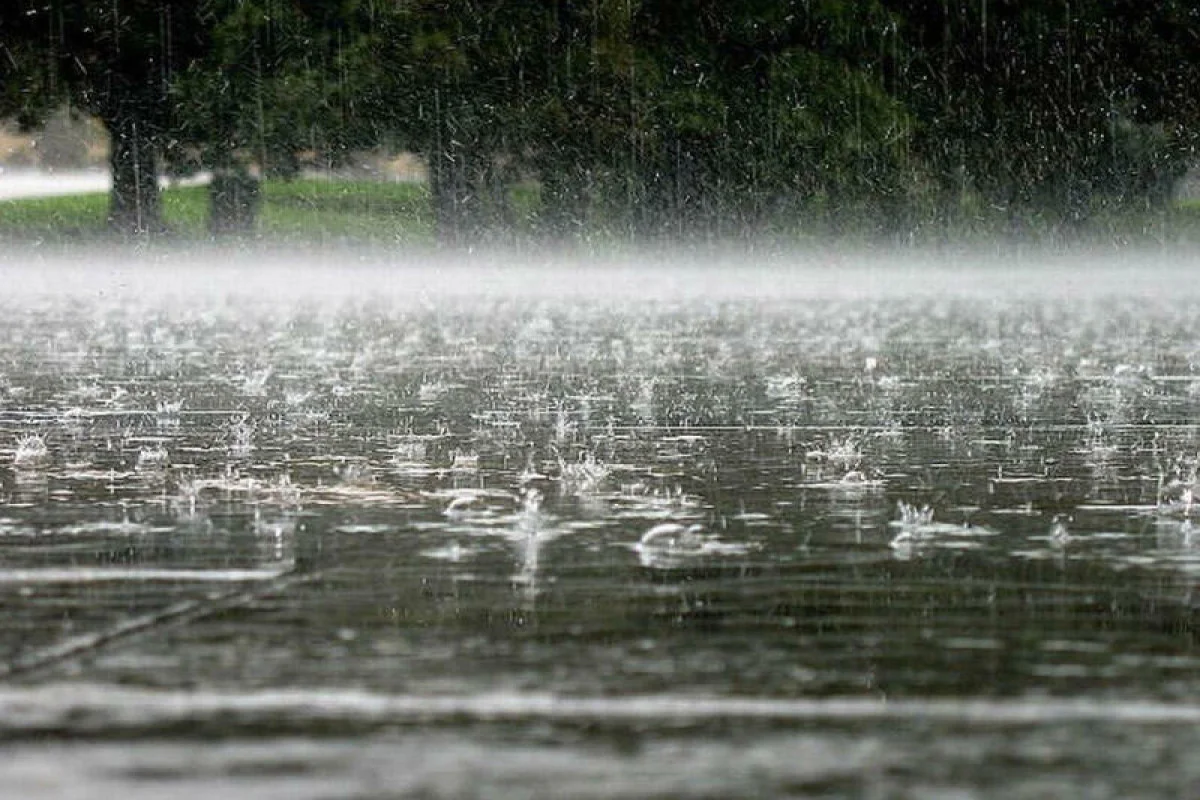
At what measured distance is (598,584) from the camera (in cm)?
688

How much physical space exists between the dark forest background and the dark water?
129 ft

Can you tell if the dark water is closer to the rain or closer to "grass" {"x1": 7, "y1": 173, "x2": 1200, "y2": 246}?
the rain

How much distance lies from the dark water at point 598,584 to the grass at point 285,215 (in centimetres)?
4386

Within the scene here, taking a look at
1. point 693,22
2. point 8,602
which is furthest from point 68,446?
point 693,22

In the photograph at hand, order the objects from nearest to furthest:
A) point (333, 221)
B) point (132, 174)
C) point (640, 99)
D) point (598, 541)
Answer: point (598, 541)
point (640, 99)
point (132, 174)
point (333, 221)

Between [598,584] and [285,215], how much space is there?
60393 millimetres

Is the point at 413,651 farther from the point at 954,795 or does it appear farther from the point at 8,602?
the point at 954,795

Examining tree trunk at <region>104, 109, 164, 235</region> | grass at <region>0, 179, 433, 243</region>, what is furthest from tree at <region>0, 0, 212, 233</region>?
grass at <region>0, 179, 433, 243</region>

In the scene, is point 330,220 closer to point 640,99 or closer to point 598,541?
point 640,99

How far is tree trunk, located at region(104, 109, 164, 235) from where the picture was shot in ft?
188

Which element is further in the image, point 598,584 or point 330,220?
point 330,220

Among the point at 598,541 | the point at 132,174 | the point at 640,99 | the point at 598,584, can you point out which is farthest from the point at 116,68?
the point at 598,584

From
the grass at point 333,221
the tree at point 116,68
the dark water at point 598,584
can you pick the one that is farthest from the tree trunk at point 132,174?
the dark water at point 598,584

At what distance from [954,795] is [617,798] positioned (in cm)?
51
